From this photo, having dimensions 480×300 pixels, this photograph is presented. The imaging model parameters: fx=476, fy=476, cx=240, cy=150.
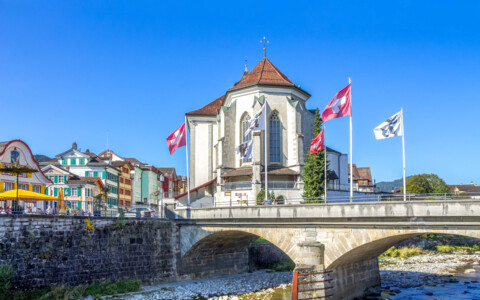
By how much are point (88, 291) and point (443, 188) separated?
6933 cm

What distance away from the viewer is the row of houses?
147 ft

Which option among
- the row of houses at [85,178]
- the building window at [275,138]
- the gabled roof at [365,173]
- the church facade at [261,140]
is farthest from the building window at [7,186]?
the gabled roof at [365,173]

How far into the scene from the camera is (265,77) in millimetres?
59500

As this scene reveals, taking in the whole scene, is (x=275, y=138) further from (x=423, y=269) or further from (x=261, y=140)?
(x=423, y=269)

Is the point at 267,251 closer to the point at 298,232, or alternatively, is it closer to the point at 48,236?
the point at 298,232

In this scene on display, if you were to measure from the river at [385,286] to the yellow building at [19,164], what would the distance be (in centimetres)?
1904

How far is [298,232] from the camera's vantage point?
28.5 meters

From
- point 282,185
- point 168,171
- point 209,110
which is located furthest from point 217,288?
point 168,171

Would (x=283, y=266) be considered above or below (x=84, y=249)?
below

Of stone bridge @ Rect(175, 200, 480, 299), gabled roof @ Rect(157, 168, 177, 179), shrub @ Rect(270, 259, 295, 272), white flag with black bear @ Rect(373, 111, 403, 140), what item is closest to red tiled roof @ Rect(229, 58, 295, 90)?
shrub @ Rect(270, 259, 295, 272)

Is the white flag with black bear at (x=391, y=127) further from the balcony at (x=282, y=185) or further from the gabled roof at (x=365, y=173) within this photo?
the gabled roof at (x=365, y=173)

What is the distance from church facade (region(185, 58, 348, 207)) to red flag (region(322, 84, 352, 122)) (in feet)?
75.1

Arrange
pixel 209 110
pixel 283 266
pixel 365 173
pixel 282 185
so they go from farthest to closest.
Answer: pixel 365 173 → pixel 209 110 → pixel 282 185 → pixel 283 266

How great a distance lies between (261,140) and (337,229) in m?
29.9
